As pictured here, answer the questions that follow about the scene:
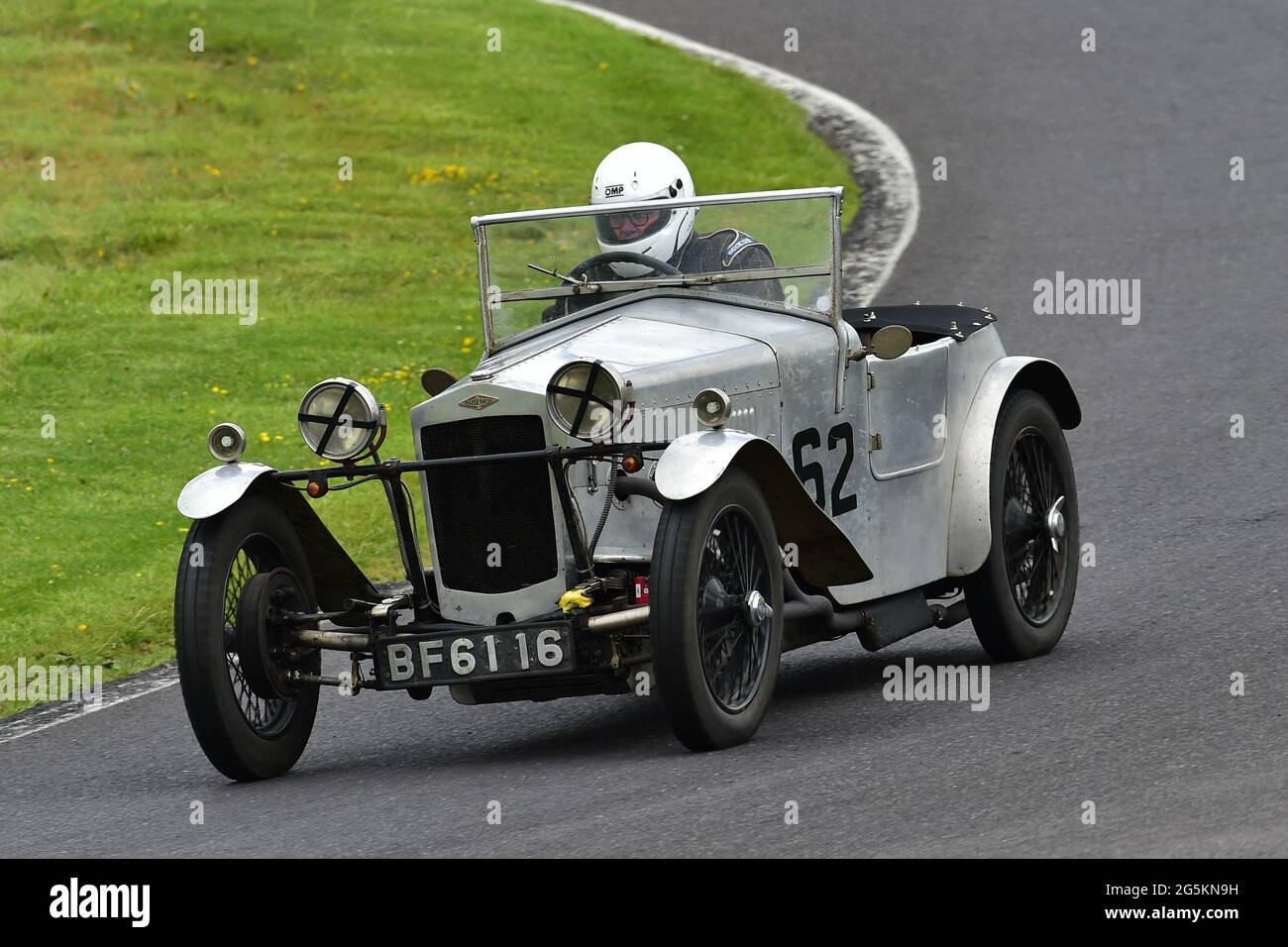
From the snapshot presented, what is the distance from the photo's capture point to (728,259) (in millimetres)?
7633

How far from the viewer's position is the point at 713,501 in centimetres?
629

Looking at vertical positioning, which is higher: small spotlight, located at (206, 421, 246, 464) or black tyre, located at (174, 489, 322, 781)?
small spotlight, located at (206, 421, 246, 464)

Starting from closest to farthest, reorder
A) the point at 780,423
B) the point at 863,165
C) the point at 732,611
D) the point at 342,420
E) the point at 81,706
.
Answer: the point at 732,611 < the point at 342,420 < the point at 780,423 < the point at 81,706 < the point at 863,165

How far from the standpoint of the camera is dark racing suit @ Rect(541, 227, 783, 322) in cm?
762

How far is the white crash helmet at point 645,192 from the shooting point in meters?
7.71

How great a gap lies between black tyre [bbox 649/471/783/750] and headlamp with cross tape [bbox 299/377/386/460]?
48.7 inches

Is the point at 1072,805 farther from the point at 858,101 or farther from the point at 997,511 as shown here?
the point at 858,101

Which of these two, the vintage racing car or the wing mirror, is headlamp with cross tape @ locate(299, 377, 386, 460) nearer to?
the vintage racing car

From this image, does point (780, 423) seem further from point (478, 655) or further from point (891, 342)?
point (478, 655)

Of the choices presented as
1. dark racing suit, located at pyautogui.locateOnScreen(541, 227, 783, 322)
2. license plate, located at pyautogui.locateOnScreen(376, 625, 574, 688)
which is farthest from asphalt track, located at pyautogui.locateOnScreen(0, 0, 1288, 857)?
dark racing suit, located at pyautogui.locateOnScreen(541, 227, 783, 322)

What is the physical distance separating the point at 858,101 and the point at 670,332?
15.2 metres

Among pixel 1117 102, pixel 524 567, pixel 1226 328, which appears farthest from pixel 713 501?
pixel 1117 102

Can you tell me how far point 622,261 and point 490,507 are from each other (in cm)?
147

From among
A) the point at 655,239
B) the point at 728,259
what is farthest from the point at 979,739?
the point at 655,239
